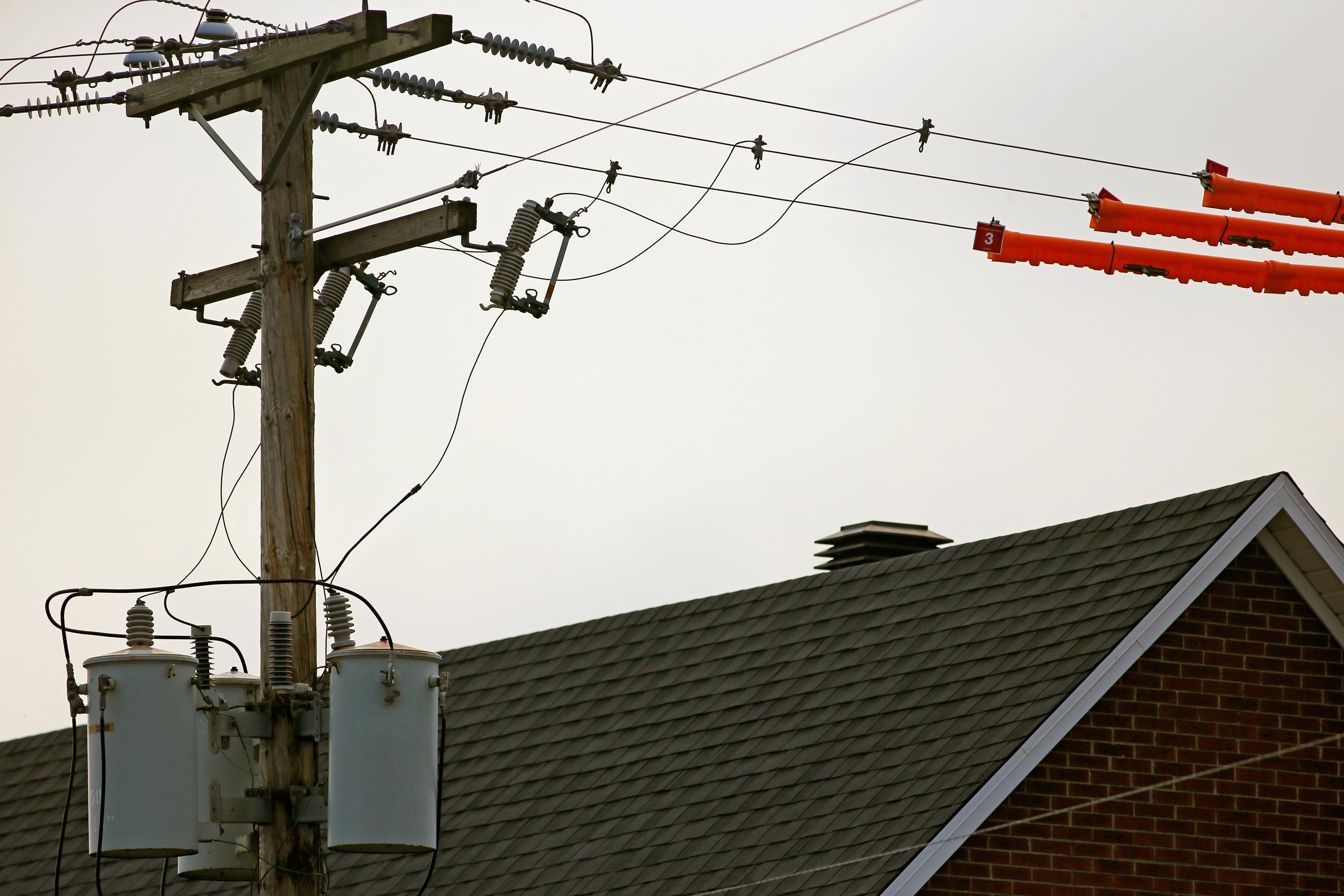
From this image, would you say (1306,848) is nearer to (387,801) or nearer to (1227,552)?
(1227,552)

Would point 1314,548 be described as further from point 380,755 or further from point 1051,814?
point 380,755

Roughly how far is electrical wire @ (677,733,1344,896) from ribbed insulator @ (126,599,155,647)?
4747 mm

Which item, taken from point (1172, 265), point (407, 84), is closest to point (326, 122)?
point (407, 84)

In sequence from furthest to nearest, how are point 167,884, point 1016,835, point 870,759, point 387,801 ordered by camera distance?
point 167,884, point 870,759, point 1016,835, point 387,801

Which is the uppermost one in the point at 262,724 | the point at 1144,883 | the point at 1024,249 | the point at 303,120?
the point at 303,120

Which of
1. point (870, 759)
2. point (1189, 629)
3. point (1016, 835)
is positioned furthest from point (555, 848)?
point (1189, 629)

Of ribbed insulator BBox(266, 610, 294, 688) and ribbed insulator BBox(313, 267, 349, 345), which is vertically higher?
ribbed insulator BBox(313, 267, 349, 345)

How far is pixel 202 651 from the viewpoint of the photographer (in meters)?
9.99

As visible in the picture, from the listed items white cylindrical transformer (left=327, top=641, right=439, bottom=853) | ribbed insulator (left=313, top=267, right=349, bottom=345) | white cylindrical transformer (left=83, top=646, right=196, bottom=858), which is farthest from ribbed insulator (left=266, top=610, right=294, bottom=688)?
ribbed insulator (left=313, top=267, right=349, bottom=345)

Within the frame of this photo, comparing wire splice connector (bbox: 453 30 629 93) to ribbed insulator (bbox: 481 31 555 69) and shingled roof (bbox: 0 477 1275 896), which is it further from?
shingled roof (bbox: 0 477 1275 896)

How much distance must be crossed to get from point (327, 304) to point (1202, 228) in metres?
4.57

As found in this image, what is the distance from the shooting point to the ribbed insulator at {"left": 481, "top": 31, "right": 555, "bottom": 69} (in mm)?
10992

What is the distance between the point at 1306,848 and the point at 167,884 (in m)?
9.33

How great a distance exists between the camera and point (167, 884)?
57.7ft
